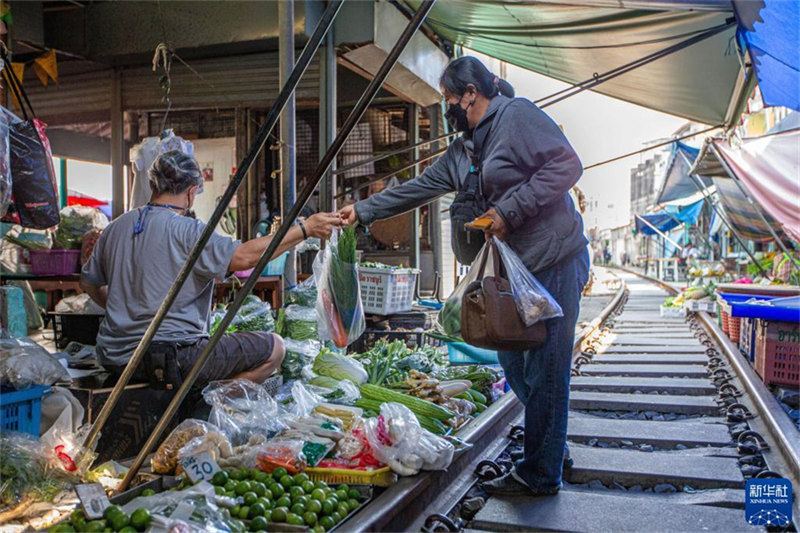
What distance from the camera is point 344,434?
3.50 metres

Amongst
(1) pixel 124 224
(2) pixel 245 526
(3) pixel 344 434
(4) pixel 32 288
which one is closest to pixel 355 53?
(4) pixel 32 288

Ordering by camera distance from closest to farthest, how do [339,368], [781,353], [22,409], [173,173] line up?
[22,409] < [173,173] < [339,368] < [781,353]

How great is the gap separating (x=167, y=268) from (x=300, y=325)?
1.79 meters

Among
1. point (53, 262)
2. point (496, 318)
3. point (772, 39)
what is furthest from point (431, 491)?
point (772, 39)

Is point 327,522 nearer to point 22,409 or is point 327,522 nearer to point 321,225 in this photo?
point 321,225

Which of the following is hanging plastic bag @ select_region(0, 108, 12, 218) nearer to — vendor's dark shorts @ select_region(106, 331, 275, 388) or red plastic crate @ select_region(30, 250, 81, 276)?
vendor's dark shorts @ select_region(106, 331, 275, 388)

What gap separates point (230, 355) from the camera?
3.98m

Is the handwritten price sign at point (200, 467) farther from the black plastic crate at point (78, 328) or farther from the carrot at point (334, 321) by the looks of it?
the black plastic crate at point (78, 328)

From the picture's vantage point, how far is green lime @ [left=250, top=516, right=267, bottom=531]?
8.59ft

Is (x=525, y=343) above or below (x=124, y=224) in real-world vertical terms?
below

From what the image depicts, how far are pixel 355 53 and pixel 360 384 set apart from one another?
568 cm

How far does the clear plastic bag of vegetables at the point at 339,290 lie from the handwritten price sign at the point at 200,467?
4.94 feet

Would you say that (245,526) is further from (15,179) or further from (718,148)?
(718,148)

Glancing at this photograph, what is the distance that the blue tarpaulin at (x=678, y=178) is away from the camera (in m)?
17.2
